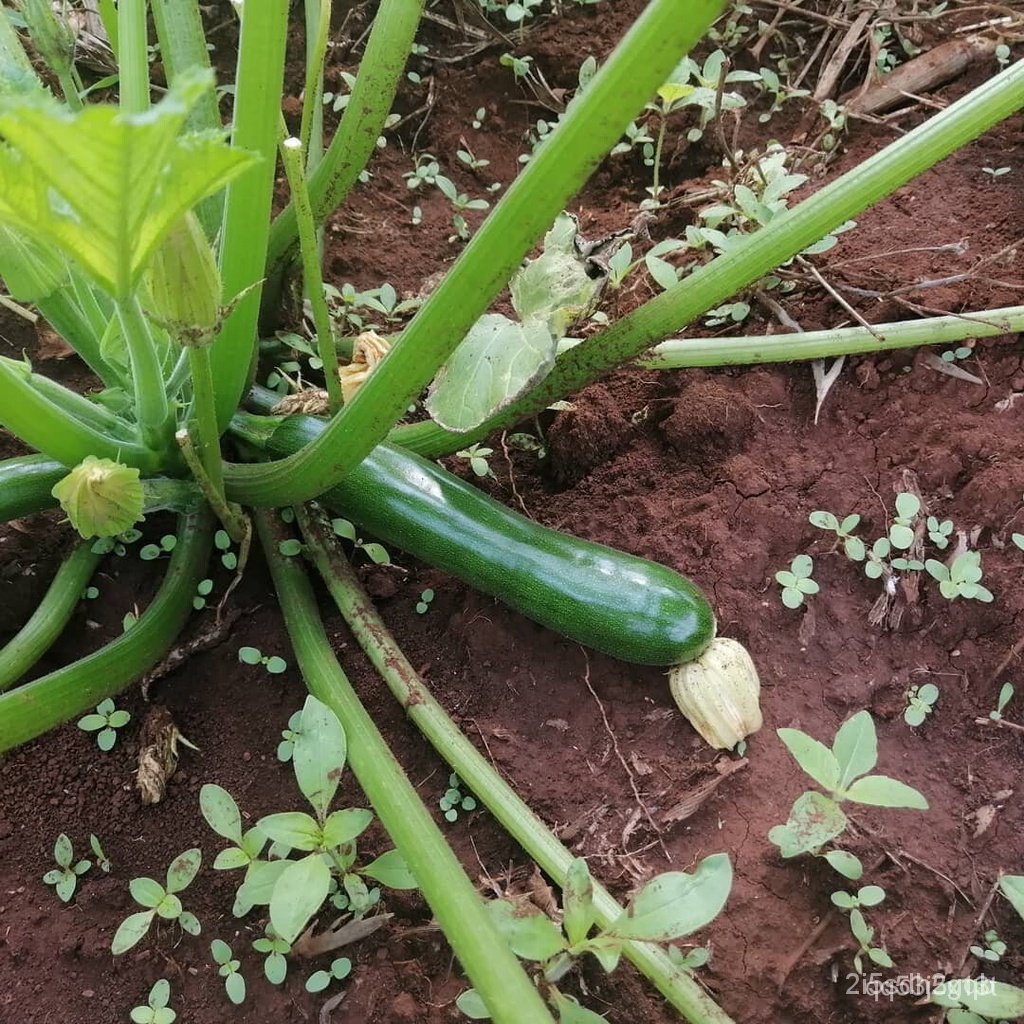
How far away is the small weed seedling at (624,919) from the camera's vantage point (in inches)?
41.8

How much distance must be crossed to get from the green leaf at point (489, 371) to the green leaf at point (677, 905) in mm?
743

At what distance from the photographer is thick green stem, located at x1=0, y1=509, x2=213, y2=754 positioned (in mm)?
1539

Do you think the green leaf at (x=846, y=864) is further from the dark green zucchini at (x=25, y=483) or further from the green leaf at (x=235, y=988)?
the dark green zucchini at (x=25, y=483)

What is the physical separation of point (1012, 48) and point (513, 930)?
261 centimetres

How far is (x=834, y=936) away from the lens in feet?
4.66

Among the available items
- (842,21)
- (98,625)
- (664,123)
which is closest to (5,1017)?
(98,625)

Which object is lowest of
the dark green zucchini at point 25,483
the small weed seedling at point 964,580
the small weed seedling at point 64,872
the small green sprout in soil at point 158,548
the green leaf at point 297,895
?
the small weed seedling at point 964,580

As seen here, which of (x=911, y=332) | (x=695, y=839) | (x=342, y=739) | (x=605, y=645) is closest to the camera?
(x=342, y=739)

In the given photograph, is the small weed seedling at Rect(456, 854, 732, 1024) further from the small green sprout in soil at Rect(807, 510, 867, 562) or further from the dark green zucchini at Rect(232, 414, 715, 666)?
the small green sprout in soil at Rect(807, 510, 867, 562)

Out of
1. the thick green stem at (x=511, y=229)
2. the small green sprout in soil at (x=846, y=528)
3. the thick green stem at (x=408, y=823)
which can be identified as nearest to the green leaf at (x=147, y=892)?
the thick green stem at (x=408, y=823)

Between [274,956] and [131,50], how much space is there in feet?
4.94

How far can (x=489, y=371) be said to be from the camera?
4.96 ft

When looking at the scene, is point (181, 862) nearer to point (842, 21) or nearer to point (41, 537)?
point (41, 537)

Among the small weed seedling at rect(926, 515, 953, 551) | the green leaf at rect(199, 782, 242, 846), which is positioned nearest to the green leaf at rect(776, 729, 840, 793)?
the small weed seedling at rect(926, 515, 953, 551)
